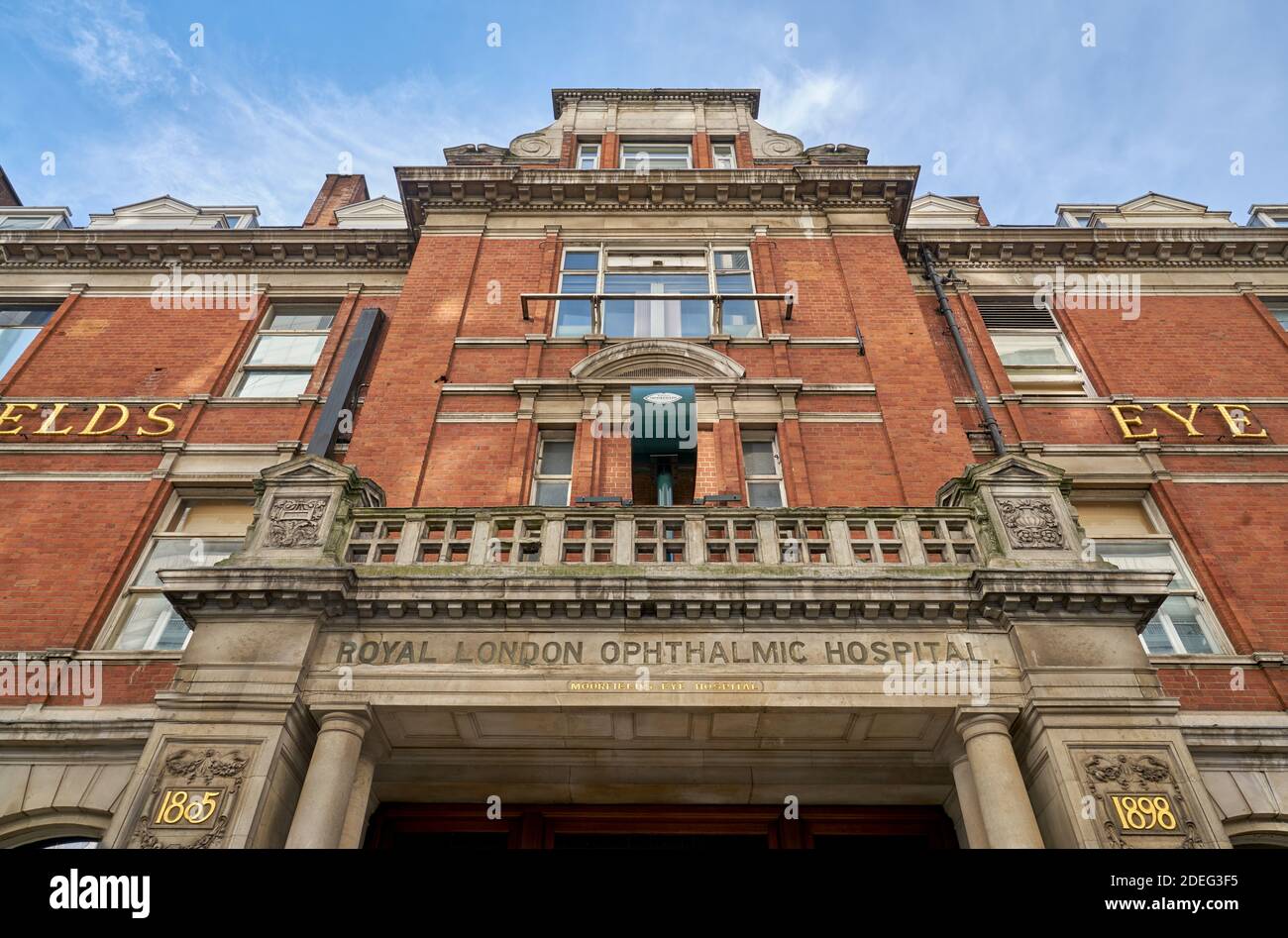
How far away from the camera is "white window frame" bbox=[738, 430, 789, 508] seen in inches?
513

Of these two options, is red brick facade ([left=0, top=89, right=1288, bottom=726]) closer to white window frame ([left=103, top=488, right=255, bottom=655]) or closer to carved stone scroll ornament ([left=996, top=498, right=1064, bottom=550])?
white window frame ([left=103, top=488, right=255, bottom=655])

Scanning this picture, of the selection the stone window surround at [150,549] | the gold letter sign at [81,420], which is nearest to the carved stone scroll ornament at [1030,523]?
the stone window surround at [150,549]

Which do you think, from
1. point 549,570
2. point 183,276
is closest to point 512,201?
point 183,276

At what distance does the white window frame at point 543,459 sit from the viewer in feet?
43.0

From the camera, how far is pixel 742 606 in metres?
8.88

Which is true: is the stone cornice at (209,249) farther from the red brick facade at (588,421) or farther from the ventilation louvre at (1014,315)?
the ventilation louvre at (1014,315)

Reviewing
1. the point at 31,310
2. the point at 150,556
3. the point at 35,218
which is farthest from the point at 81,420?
the point at 35,218

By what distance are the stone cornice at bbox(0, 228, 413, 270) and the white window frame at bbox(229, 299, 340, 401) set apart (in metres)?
0.93

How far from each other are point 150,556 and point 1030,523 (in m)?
12.5

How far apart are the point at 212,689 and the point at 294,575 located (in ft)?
4.36

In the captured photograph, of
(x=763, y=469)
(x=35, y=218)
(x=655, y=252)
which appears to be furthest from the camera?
(x=35, y=218)

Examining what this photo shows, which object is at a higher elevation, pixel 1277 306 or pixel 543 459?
pixel 1277 306

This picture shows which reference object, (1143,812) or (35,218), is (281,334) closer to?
(35,218)

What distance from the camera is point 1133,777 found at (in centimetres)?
771
